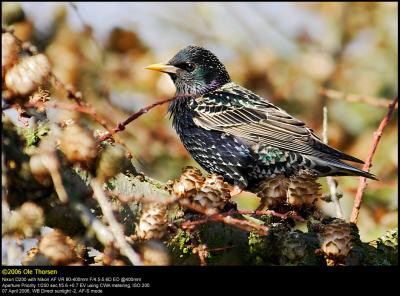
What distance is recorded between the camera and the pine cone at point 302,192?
334 centimetres

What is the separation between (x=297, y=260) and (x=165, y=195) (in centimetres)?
57

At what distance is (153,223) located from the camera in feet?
8.39

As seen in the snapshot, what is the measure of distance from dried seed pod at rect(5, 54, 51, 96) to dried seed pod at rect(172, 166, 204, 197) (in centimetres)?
80

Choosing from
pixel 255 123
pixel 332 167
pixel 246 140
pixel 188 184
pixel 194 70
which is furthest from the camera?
pixel 194 70

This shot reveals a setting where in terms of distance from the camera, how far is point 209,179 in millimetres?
3025

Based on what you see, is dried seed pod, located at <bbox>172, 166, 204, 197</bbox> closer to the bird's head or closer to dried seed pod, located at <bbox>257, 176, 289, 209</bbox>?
dried seed pod, located at <bbox>257, 176, 289, 209</bbox>

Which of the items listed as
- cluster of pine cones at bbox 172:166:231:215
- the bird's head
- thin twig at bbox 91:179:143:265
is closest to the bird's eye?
the bird's head

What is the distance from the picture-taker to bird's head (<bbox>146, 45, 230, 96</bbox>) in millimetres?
5652

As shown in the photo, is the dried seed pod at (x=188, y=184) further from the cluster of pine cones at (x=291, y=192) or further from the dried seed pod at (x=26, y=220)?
the dried seed pod at (x=26, y=220)

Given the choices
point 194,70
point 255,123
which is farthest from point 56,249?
point 194,70

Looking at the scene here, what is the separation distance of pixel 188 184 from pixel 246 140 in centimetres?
213

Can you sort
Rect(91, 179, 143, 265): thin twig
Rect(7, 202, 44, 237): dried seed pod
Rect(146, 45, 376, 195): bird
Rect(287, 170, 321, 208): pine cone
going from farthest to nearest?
Rect(146, 45, 376, 195): bird, Rect(287, 170, 321, 208): pine cone, Rect(7, 202, 44, 237): dried seed pod, Rect(91, 179, 143, 265): thin twig

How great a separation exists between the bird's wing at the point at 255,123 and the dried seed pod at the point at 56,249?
8.77 ft

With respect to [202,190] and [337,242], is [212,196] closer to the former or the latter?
[202,190]
